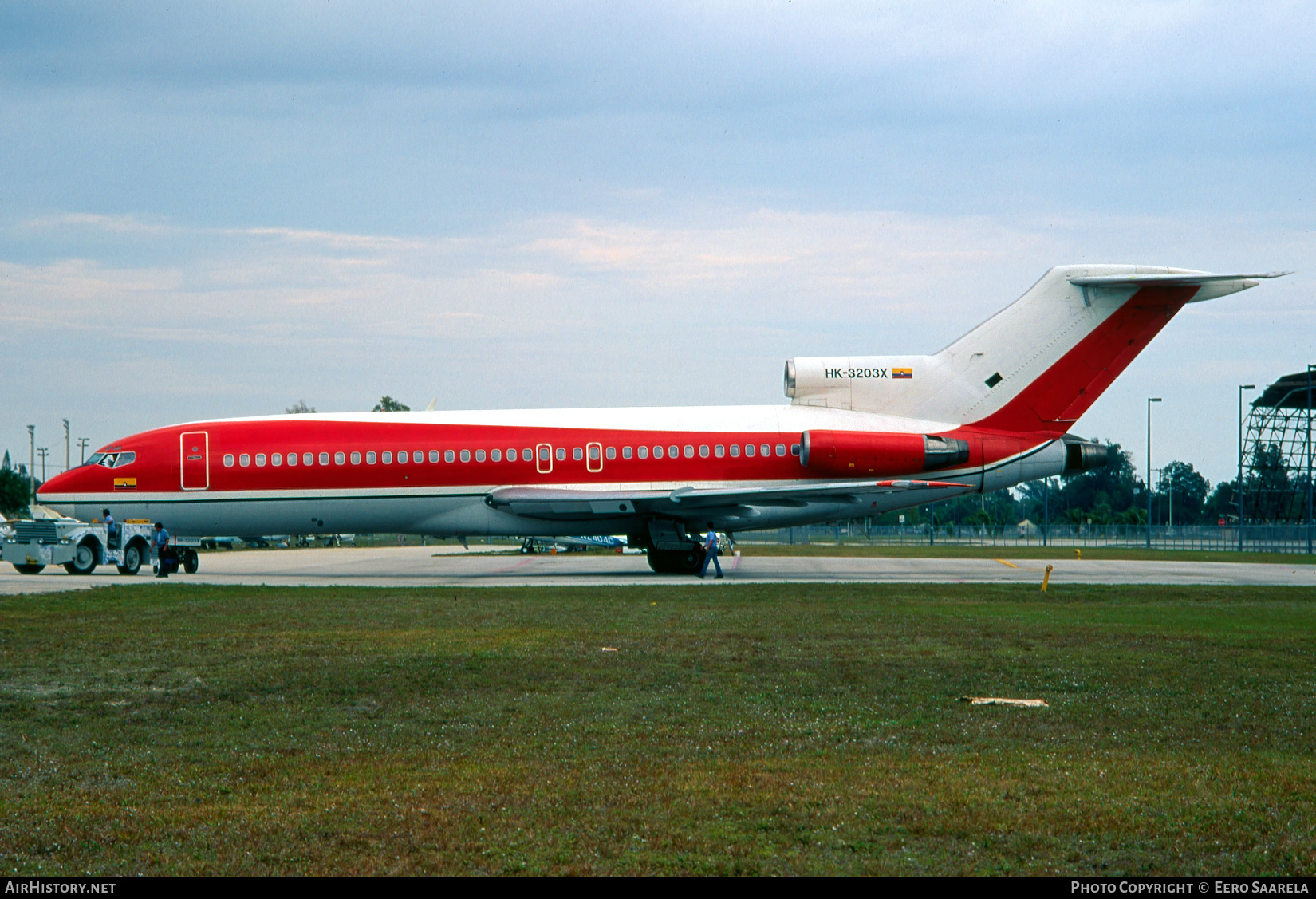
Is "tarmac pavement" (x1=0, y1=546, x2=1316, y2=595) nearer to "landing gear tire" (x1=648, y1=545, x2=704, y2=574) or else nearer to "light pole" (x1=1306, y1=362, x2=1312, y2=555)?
"landing gear tire" (x1=648, y1=545, x2=704, y2=574)

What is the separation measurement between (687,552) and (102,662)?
66.3 ft

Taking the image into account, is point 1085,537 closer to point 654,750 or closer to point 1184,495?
point 654,750

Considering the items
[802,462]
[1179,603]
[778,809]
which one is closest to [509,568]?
[802,462]

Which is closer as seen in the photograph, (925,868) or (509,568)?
(925,868)

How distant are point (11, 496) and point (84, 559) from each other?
293 ft

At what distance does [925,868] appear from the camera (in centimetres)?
580

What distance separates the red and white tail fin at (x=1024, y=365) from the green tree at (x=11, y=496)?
94.7m

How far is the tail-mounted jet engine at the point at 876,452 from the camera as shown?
30.7 m

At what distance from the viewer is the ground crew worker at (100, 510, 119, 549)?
30.9 metres

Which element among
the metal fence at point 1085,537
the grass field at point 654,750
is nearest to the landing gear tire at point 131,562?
the grass field at point 654,750

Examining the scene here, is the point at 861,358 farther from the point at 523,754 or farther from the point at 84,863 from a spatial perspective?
the point at 84,863

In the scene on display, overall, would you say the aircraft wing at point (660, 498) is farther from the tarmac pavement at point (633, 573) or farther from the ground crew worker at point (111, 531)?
the ground crew worker at point (111, 531)

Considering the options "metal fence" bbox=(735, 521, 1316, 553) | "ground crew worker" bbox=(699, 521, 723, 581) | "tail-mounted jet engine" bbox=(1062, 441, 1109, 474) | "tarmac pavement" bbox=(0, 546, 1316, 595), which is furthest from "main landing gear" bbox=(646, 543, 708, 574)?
"metal fence" bbox=(735, 521, 1316, 553)

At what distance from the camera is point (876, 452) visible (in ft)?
102
